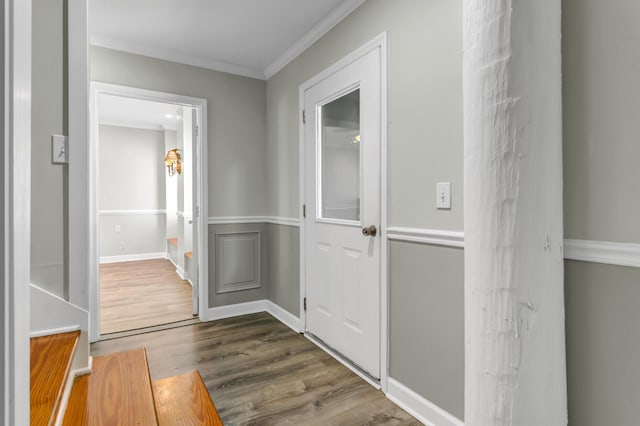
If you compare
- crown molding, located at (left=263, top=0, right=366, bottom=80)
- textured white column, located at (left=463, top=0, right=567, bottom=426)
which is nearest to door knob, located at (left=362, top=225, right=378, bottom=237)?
textured white column, located at (left=463, top=0, right=567, bottom=426)

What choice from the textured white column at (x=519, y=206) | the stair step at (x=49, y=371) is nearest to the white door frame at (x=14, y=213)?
the stair step at (x=49, y=371)

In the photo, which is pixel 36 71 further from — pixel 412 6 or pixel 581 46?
pixel 581 46

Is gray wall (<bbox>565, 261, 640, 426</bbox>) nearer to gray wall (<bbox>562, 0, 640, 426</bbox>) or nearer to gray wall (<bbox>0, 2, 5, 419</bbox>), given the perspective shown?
gray wall (<bbox>562, 0, 640, 426</bbox>)

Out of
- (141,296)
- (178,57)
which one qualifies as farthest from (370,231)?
(141,296)

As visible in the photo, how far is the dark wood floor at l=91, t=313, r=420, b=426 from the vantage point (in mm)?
1739

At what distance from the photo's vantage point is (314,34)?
8.45ft

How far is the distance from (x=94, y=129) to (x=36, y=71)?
1528 millimetres

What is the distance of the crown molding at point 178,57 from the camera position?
2.71 meters

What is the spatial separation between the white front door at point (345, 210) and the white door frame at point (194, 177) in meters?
1.02

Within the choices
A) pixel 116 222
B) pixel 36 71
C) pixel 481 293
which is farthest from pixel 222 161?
pixel 116 222

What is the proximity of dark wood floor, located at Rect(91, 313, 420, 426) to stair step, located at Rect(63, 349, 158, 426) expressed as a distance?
601mm

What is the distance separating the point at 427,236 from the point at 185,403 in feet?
4.39

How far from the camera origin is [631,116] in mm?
993

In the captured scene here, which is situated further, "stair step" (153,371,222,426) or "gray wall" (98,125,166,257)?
"gray wall" (98,125,166,257)
